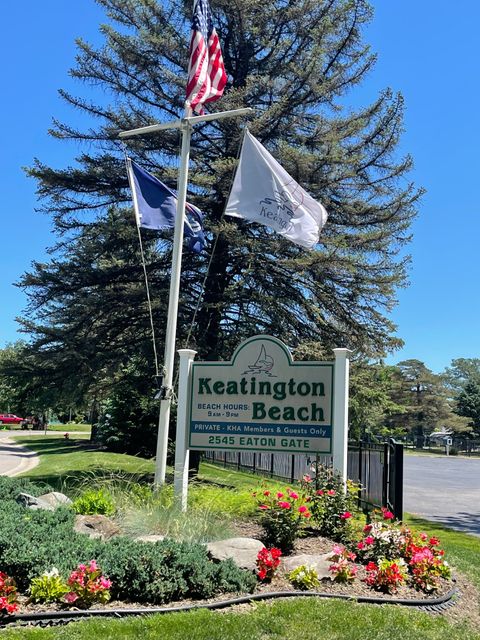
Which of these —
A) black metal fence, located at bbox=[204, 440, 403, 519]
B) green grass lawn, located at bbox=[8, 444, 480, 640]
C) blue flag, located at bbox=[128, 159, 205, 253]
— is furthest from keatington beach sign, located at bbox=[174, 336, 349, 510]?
green grass lawn, located at bbox=[8, 444, 480, 640]

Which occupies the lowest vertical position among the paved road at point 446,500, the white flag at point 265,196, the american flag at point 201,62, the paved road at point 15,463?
the paved road at point 446,500

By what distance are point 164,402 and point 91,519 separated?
2.48m

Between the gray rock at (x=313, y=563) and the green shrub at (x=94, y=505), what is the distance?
2830 mm

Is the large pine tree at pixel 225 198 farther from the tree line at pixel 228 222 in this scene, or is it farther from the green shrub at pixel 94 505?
the green shrub at pixel 94 505

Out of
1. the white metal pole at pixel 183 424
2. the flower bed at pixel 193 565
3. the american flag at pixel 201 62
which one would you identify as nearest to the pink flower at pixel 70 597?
the flower bed at pixel 193 565

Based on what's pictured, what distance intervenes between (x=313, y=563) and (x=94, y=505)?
130 inches

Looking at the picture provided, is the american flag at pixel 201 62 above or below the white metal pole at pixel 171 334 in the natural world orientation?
above

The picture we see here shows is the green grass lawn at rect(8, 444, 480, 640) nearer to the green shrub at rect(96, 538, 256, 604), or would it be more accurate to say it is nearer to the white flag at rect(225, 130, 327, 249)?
the green shrub at rect(96, 538, 256, 604)

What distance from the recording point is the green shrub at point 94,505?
8211 millimetres

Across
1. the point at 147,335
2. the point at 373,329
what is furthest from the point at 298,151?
the point at 147,335

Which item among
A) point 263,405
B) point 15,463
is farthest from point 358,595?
point 15,463

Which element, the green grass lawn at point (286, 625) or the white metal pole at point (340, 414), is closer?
the green grass lawn at point (286, 625)

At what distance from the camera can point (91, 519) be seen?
7648 millimetres

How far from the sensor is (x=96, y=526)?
755 cm
